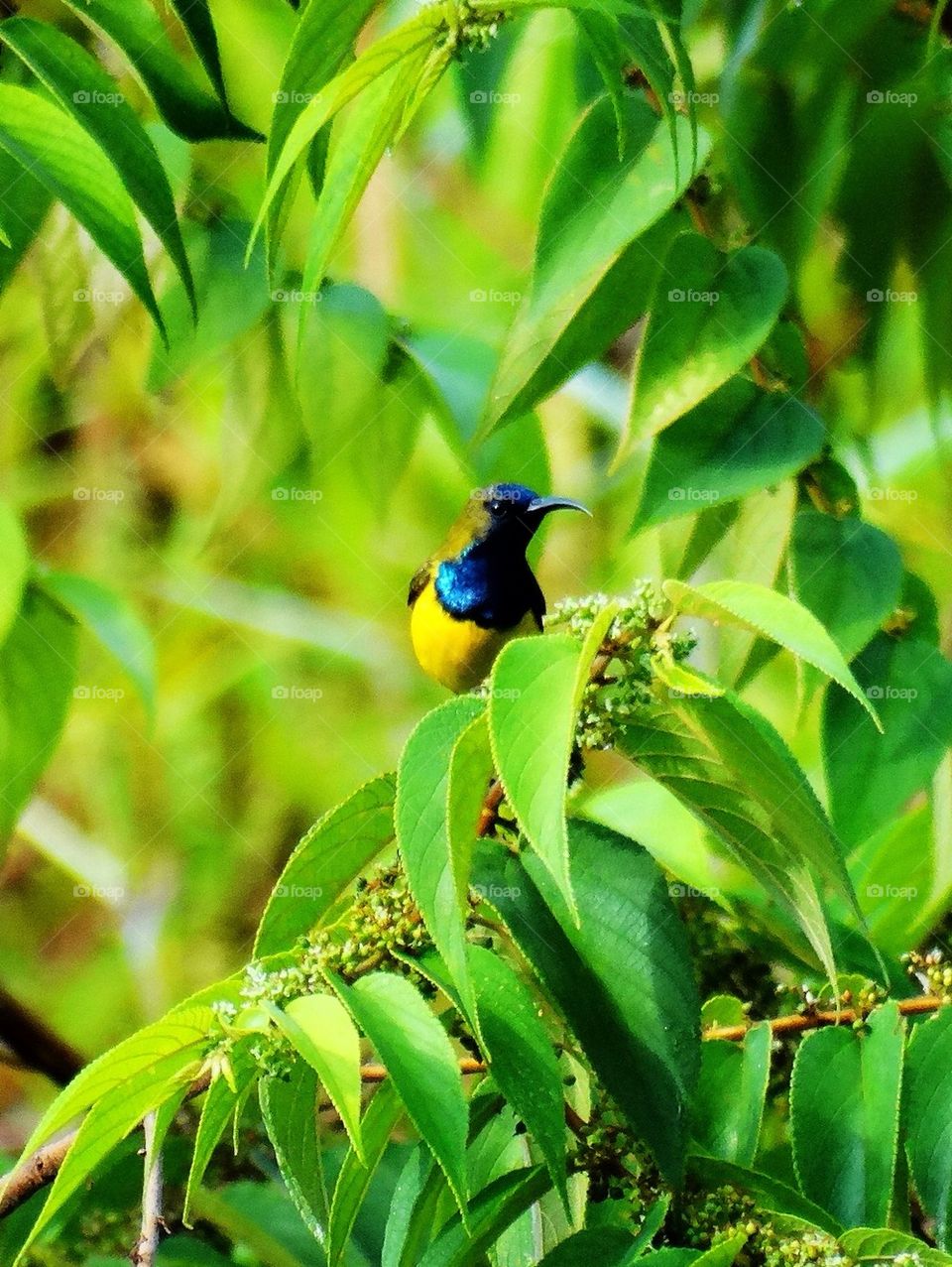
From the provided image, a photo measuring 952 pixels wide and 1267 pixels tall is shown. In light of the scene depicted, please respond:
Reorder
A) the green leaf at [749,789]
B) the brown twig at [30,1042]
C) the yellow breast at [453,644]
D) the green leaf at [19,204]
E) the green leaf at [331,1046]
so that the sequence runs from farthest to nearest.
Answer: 1. the yellow breast at [453,644]
2. the brown twig at [30,1042]
3. the green leaf at [19,204]
4. the green leaf at [749,789]
5. the green leaf at [331,1046]

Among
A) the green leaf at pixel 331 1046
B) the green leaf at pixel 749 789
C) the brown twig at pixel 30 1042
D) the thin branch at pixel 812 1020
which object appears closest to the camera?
the green leaf at pixel 331 1046

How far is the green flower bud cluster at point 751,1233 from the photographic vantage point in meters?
0.78

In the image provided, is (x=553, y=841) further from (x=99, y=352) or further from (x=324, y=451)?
(x=99, y=352)

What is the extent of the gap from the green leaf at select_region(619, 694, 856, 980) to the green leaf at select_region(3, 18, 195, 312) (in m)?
0.48

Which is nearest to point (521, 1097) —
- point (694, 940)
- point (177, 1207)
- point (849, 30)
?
point (694, 940)

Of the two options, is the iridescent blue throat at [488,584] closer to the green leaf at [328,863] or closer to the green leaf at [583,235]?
the green leaf at [583,235]

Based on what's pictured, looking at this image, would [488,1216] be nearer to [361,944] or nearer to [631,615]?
[361,944]

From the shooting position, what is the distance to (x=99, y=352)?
2.07m

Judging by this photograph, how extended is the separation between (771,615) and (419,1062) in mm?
258

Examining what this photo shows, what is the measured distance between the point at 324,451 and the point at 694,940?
1.74 feet

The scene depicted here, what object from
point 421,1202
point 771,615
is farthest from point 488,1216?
point 771,615

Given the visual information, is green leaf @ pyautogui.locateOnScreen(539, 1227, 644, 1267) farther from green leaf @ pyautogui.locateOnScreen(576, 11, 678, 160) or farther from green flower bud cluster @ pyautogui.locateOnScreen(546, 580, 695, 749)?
green leaf @ pyautogui.locateOnScreen(576, 11, 678, 160)

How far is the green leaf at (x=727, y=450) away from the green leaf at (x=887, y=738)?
0.59 feet

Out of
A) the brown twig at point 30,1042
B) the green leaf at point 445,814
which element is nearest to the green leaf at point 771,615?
the green leaf at point 445,814
